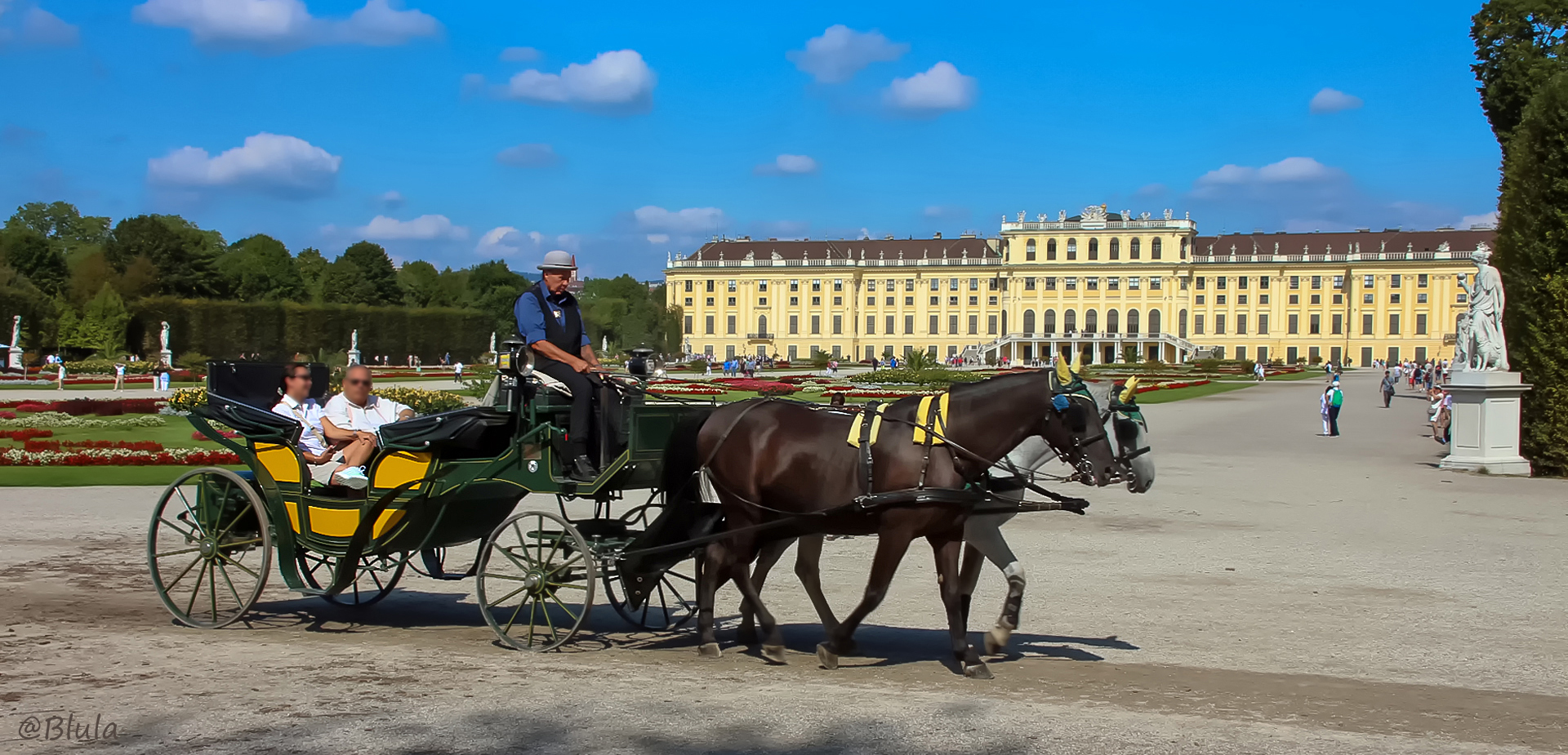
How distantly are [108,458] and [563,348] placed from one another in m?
11.7

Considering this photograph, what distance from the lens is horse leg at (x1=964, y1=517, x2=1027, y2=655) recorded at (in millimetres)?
6246

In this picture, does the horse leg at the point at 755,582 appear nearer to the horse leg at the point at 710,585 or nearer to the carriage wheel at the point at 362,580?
the horse leg at the point at 710,585

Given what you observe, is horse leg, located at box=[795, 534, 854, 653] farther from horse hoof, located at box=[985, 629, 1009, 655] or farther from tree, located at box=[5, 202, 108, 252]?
tree, located at box=[5, 202, 108, 252]

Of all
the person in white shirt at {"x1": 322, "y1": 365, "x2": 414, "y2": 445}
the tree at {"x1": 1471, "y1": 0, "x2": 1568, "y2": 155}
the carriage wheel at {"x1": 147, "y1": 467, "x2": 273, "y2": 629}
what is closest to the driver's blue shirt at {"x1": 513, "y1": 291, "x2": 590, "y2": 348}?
the person in white shirt at {"x1": 322, "y1": 365, "x2": 414, "y2": 445}

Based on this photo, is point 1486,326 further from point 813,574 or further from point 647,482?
point 647,482

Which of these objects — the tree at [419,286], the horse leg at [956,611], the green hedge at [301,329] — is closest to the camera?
the horse leg at [956,611]

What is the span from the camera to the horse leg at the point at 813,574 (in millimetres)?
6250

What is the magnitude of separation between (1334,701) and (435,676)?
402cm

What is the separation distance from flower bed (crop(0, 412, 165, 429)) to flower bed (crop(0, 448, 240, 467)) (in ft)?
17.2

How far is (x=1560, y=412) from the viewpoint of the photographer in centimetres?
1678

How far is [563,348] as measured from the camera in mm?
6598

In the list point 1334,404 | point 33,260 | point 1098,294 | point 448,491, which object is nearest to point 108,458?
point 448,491

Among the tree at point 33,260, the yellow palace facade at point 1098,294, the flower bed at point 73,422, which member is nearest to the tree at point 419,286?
the tree at point 33,260

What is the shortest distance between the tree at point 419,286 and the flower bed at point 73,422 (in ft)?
230
